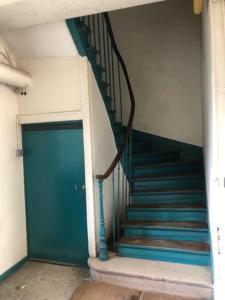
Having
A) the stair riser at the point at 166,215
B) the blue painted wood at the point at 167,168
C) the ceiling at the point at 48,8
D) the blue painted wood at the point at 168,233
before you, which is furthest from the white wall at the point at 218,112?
the blue painted wood at the point at 167,168

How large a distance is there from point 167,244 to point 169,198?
0.63m

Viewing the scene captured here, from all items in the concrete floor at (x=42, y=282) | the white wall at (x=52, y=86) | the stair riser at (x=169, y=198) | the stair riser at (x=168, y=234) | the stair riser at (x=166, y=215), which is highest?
the white wall at (x=52, y=86)

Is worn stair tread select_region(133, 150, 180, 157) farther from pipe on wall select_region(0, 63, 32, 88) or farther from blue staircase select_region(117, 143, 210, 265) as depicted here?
pipe on wall select_region(0, 63, 32, 88)

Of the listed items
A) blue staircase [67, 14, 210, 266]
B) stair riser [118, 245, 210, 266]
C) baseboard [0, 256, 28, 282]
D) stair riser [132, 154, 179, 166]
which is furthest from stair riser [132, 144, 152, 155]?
baseboard [0, 256, 28, 282]

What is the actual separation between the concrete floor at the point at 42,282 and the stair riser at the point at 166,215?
81cm

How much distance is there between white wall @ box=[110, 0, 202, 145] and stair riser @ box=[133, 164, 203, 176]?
0.61 metres

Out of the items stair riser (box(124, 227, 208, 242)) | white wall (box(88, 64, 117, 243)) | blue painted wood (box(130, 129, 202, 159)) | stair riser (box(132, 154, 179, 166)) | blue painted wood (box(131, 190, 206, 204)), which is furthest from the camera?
blue painted wood (box(130, 129, 202, 159))

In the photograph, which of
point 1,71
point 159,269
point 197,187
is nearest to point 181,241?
point 159,269

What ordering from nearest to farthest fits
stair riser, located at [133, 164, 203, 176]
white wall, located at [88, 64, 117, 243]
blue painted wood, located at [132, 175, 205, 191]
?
1. white wall, located at [88, 64, 117, 243]
2. blue painted wood, located at [132, 175, 205, 191]
3. stair riser, located at [133, 164, 203, 176]

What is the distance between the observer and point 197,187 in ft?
10.7

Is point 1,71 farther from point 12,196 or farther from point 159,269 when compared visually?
point 159,269

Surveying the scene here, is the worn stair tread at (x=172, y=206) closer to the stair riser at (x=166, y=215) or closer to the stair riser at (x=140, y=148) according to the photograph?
the stair riser at (x=166, y=215)

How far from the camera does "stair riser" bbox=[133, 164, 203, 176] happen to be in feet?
11.6

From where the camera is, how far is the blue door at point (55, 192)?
2895mm
